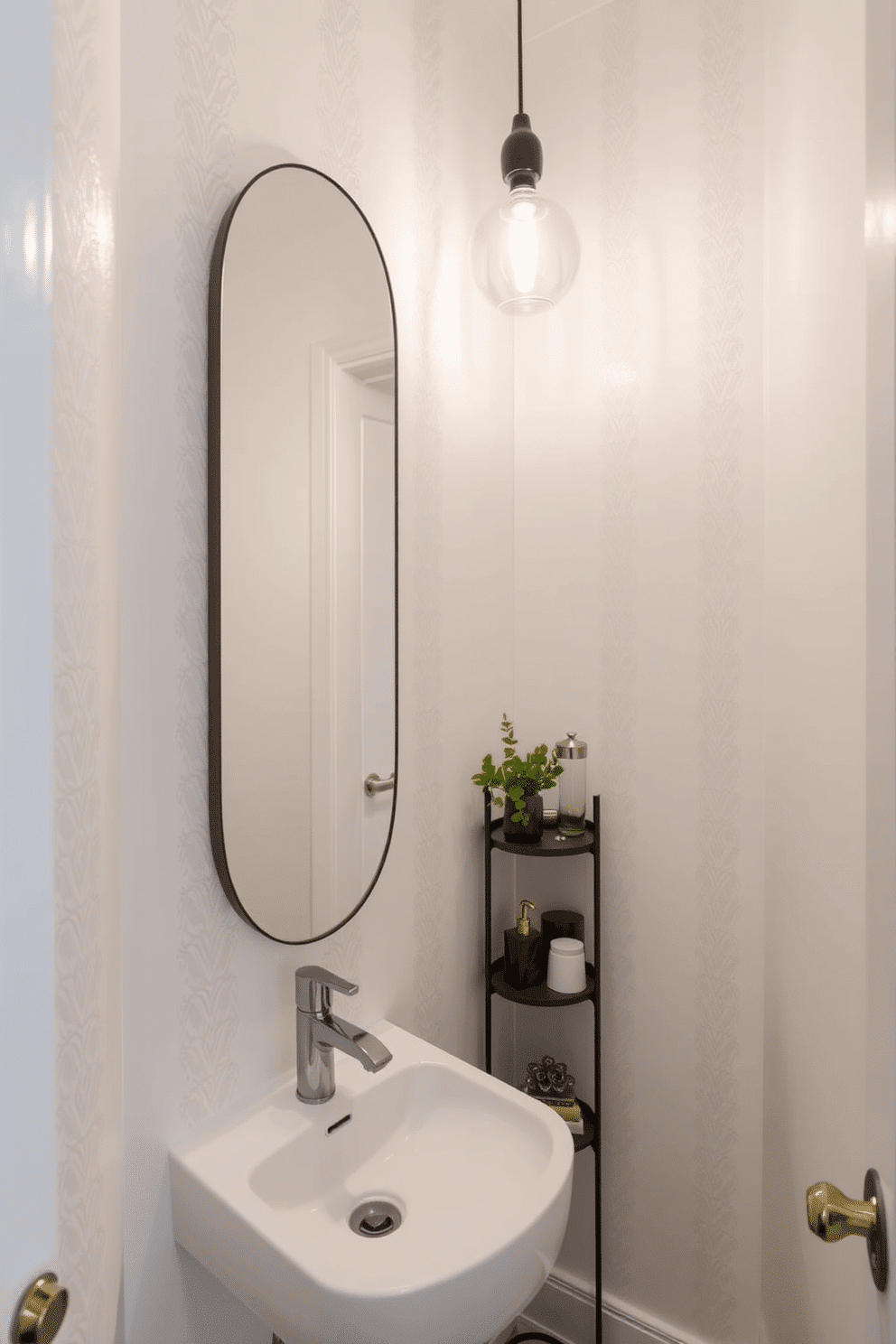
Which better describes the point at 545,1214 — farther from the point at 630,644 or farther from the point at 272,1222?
the point at 630,644

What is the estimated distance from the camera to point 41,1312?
0.42 meters

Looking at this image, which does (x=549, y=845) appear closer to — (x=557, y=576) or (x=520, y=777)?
(x=520, y=777)

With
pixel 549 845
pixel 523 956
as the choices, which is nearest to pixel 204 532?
pixel 549 845

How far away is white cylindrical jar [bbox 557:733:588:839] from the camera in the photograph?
5.06 ft

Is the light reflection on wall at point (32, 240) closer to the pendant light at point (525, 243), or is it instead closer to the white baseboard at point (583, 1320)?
the pendant light at point (525, 243)

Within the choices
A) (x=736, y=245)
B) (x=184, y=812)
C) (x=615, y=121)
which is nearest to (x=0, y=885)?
(x=184, y=812)

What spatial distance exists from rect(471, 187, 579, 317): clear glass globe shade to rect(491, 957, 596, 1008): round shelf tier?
51.1 inches

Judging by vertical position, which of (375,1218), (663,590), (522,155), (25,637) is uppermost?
(522,155)

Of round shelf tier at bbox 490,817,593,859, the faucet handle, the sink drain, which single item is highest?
round shelf tier at bbox 490,817,593,859

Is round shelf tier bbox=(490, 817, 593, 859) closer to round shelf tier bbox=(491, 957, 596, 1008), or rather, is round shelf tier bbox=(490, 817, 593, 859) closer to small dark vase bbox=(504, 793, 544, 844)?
small dark vase bbox=(504, 793, 544, 844)

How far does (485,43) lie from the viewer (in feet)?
5.22

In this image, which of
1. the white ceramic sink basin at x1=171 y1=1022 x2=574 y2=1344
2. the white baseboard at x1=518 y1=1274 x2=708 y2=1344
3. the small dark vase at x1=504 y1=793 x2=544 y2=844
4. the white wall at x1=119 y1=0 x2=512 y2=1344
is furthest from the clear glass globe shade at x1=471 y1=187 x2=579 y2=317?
the white baseboard at x1=518 y1=1274 x2=708 y2=1344

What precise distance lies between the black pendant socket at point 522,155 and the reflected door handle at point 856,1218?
1.43 m

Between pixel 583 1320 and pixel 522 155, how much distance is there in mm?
2237
